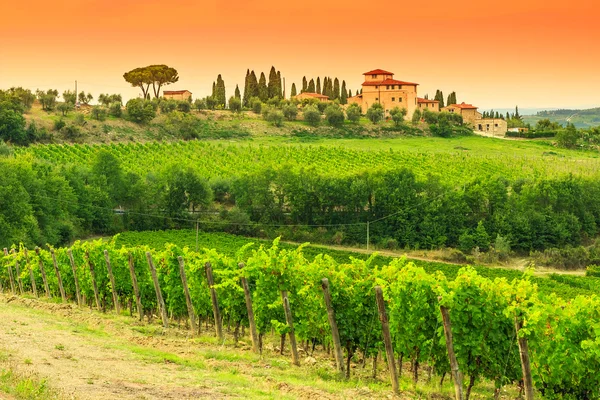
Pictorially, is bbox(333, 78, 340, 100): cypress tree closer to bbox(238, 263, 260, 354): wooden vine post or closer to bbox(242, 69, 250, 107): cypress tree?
bbox(242, 69, 250, 107): cypress tree

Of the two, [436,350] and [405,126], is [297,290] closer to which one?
[436,350]

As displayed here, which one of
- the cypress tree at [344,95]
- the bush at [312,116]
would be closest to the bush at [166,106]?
the bush at [312,116]

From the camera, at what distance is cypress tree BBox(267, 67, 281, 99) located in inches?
4988

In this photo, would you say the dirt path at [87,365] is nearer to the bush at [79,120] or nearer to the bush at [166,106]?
the bush at [79,120]

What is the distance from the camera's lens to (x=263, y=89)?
126 m

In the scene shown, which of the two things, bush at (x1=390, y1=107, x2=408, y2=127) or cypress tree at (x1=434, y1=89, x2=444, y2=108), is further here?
cypress tree at (x1=434, y1=89, x2=444, y2=108)

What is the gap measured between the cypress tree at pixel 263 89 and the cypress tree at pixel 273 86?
0.72 m

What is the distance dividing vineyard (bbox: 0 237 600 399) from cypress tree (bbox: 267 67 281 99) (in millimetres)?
107630

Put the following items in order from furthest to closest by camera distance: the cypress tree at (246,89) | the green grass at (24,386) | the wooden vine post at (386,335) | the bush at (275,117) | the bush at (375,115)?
the cypress tree at (246,89) < the bush at (375,115) < the bush at (275,117) < the wooden vine post at (386,335) < the green grass at (24,386)

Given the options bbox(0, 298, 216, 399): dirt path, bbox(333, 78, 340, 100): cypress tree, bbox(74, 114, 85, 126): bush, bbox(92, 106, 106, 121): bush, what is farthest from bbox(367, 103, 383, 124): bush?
bbox(0, 298, 216, 399): dirt path

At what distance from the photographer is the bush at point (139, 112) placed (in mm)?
96938

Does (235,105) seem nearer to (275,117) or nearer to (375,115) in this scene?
(275,117)

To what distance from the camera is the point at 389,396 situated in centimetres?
1216

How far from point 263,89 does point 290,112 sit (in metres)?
18.8
